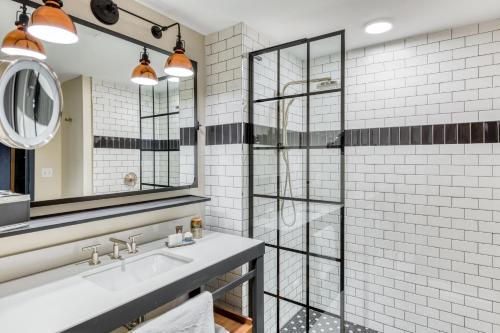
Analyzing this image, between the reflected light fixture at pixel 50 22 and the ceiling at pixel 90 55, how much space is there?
26cm

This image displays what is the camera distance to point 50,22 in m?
1.19

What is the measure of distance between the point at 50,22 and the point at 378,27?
7.22 feet

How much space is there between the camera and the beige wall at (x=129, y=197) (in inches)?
58.2

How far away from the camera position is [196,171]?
93.7 inches

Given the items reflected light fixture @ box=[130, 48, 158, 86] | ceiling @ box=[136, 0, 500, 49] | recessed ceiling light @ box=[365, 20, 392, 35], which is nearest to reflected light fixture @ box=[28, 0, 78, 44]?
reflected light fixture @ box=[130, 48, 158, 86]

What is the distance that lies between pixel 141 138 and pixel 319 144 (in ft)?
4.10

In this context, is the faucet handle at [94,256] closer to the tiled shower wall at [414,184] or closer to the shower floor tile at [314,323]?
the tiled shower wall at [414,184]

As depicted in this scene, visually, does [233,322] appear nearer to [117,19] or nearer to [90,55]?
[90,55]

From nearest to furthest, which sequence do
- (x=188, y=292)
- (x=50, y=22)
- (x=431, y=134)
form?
(x=50, y=22), (x=188, y=292), (x=431, y=134)

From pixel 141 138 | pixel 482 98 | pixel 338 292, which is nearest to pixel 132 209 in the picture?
pixel 141 138

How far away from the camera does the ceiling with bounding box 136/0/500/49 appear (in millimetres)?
1947

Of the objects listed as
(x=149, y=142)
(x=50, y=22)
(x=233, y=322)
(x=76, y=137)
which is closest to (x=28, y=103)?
(x=76, y=137)

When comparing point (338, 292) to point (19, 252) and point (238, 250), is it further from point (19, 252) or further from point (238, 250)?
point (19, 252)

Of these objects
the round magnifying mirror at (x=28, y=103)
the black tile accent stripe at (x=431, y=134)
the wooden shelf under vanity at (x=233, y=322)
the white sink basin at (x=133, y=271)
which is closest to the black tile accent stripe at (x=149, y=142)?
the round magnifying mirror at (x=28, y=103)
